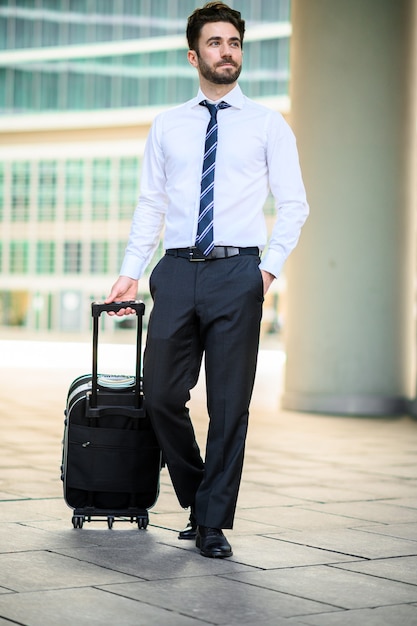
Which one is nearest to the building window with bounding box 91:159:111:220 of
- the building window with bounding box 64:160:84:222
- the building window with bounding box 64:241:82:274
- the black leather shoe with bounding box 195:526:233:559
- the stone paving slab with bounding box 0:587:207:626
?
the building window with bounding box 64:160:84:222

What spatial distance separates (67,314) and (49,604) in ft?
225

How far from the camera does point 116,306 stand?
4.80 m

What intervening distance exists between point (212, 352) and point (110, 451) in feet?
2.35

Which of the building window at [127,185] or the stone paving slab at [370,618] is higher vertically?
the building window at [127,185]

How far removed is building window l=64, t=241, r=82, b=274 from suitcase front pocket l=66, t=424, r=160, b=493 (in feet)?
223

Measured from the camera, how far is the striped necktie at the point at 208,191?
463 cm

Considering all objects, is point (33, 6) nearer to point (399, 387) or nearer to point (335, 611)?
point (399, 387)

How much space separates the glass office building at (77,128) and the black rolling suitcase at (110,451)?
2616 inches

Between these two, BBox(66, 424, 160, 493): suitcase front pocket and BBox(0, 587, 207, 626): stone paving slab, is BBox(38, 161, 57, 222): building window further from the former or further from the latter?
BBox(0, 587, 207, 626): stone paving slab

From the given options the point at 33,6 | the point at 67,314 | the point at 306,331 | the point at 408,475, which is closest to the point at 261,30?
the point at 33,6

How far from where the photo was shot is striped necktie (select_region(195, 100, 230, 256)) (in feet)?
15.2

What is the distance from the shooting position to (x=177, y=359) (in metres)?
4.70

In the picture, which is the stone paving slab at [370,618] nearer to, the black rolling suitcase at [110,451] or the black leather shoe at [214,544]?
the black leather shoe at [214,544]

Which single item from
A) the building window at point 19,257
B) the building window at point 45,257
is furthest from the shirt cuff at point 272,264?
the building window at point 19,257
